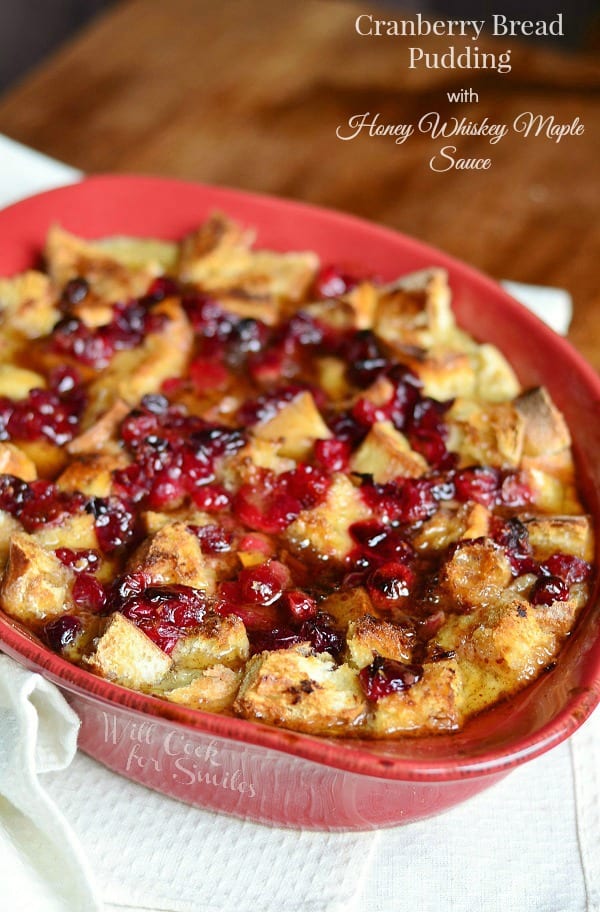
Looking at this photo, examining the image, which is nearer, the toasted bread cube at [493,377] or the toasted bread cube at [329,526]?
the toasted bread cube at [329,526]

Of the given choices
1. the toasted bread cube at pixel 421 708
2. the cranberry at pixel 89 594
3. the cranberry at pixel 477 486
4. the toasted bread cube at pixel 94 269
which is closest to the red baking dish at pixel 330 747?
the toasted bread cube at pixel 421 708

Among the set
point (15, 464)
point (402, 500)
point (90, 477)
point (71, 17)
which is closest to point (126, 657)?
point (90, 477)

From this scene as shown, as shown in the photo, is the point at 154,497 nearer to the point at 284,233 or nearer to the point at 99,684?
the point at 99,684

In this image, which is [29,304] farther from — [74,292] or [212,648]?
[212,648]

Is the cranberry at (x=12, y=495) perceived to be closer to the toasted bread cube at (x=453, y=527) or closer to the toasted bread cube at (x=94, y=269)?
the toasted bread cube at (x=94, y=269)

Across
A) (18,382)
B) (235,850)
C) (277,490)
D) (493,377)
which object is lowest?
(235,850)
